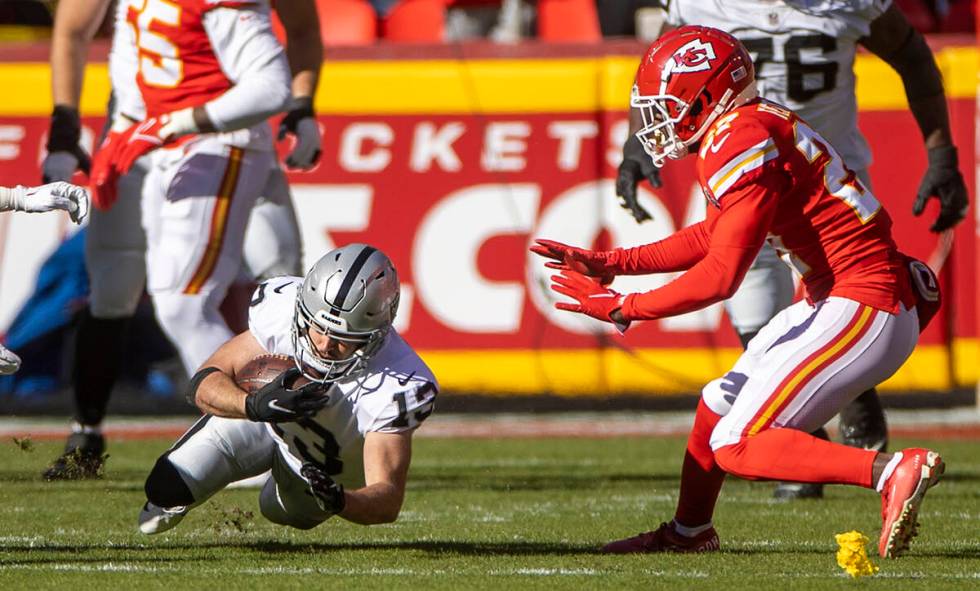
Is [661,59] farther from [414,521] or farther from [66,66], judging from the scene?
[66,66]

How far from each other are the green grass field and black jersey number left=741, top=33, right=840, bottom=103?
4.16 feet

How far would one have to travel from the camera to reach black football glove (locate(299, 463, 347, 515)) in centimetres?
360

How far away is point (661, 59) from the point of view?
423 centimetres

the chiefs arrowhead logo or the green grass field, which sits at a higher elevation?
the chiefs arrowhead logo

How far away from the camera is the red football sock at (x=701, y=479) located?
4297 millimetres

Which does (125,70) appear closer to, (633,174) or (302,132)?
(302,132)

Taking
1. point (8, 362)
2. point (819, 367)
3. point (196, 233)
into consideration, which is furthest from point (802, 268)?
point (196, 233)

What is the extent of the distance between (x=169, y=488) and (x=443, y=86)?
3.99 m

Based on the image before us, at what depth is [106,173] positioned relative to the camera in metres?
5.47

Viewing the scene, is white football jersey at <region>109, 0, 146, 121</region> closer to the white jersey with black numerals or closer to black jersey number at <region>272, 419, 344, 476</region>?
the white jersey with black numerals

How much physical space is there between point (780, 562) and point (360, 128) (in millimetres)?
4243

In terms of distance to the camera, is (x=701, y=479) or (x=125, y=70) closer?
(x=701, y=479)

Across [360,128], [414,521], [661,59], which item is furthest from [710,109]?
[360,128]

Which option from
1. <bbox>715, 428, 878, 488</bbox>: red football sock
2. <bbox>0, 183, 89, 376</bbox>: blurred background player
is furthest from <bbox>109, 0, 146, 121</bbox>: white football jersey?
<bbox>715, 428, 878, 488</bbox>: red football sock
